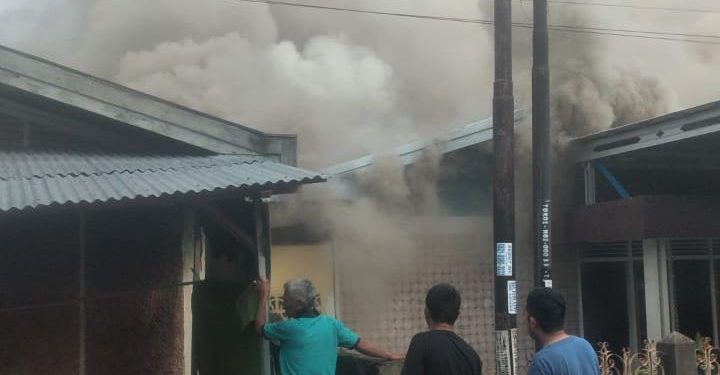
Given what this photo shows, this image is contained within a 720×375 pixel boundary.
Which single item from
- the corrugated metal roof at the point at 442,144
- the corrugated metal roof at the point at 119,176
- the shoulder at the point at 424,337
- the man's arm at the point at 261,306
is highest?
the corrugated metal roof at the point at 442,144

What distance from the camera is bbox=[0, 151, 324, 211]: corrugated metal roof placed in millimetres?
5074

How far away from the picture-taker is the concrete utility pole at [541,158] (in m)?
8.58

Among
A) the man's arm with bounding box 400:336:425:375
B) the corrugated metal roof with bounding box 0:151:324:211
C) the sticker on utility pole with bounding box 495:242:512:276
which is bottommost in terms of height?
the man's arm with bounding box 400:336:425:375

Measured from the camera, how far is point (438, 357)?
3979 mm

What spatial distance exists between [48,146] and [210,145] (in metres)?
1.32

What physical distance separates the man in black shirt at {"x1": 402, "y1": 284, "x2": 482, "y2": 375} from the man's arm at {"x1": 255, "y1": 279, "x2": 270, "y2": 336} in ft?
4.52

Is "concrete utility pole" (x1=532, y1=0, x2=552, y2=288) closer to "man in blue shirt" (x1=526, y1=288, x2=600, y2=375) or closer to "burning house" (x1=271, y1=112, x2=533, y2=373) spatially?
"burning house" (x1=271, y1=112, x2=533, y2=373)

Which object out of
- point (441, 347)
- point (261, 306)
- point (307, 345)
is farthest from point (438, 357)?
point (261, 306)

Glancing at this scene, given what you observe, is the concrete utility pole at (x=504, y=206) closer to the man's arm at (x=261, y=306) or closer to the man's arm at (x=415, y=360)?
the man's arm at (x=261, y=306)

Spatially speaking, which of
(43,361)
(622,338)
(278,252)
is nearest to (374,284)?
(278,252)

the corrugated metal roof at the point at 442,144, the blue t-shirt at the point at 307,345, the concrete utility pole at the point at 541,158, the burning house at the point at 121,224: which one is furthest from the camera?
the corrugated metal roof at the point at 442,144

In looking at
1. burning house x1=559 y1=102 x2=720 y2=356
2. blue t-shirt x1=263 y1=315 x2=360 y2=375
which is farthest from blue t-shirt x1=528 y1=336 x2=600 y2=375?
burning house x1=559 y1=102 x2=720 y2=356

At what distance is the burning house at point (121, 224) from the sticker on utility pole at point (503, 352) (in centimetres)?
260

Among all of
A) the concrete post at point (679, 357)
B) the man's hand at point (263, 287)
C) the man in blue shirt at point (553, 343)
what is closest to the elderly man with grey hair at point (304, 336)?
the man's hand at point (263, 287)
